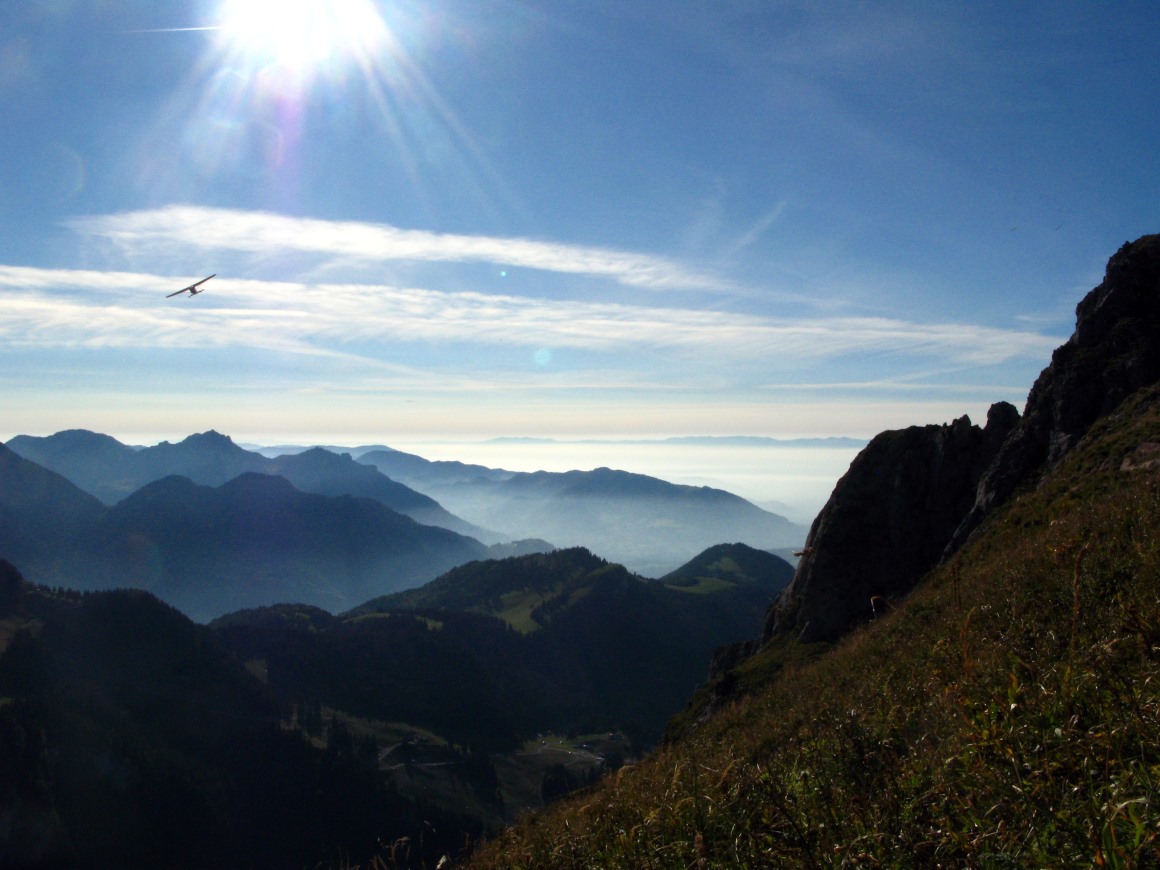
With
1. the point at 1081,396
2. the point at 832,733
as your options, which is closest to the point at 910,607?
the point at 832,733

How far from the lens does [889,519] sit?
1900 inches

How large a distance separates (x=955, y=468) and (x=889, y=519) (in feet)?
19.4

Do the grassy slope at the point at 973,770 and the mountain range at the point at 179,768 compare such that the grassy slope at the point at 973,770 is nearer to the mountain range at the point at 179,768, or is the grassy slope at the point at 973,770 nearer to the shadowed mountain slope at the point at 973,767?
the shadowed mountain slope at the point at 973,767

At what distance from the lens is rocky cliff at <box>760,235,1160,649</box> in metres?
38.7

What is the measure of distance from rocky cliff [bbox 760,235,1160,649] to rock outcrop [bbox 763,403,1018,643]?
7 cm

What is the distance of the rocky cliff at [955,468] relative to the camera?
127 feet

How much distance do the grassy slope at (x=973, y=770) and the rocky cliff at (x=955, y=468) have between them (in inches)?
1195

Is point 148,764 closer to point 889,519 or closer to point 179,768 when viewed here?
point 179,768

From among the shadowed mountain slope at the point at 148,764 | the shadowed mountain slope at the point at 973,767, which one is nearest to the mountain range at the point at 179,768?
the shadowed mountain slope at the point at 148,764

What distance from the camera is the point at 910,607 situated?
2386cm

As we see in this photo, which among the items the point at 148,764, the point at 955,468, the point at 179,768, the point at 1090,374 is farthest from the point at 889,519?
the point at 179,768

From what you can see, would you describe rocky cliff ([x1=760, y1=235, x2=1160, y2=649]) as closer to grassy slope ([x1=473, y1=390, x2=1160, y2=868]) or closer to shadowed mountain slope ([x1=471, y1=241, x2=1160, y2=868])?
shadowed mountain slope ([x1=471, y1=241, x2=1160, y2=868])

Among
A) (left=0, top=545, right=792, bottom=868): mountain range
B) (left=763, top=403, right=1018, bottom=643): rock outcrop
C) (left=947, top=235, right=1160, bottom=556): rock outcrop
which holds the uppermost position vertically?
(left=947, top=235, right=1160, bottom=556): rock outcrop

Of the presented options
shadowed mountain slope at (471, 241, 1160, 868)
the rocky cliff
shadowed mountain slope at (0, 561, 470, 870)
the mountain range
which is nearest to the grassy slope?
shadowed mountain slope at (471, 241, 1160, 868)
